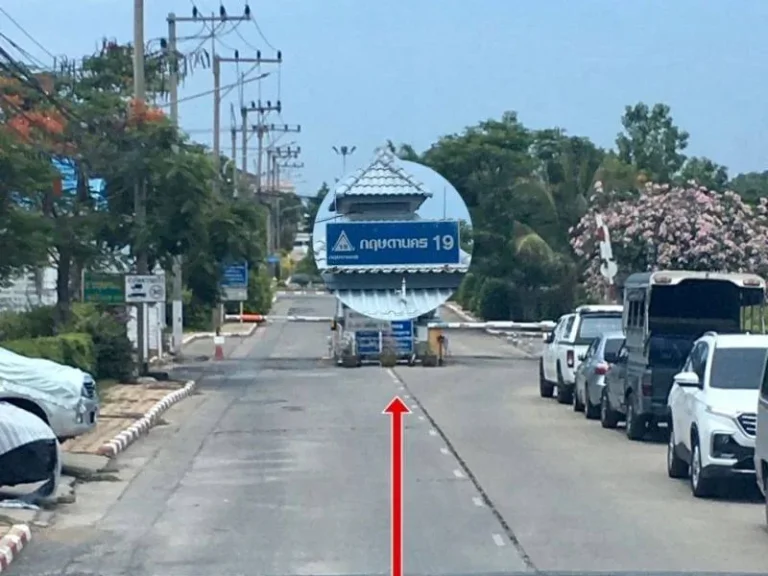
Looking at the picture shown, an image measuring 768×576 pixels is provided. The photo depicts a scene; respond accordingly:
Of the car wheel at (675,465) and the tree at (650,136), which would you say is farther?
the tree at (650,136)

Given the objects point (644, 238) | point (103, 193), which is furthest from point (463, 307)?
point (103, 193)

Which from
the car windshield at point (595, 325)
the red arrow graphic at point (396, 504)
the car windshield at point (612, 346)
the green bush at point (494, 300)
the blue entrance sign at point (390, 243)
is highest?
the blue entrance sign at point (390, 243)

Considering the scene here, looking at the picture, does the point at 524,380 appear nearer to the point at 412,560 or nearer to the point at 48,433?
Answer: the point at 48,433

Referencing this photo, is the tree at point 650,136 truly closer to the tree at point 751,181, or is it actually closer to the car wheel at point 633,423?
the tree at point 751,181

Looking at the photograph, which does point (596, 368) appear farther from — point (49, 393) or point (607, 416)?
point (49, 393)

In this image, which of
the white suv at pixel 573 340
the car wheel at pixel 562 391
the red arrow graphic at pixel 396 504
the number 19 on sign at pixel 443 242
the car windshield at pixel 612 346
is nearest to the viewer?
the red arrow graphic at pixel 396 504

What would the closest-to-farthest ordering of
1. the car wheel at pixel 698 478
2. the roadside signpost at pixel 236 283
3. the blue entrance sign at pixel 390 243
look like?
the car wheel at pixel 698 478, the blue entrance sign at pixel 390 243, the roadside signpost at pixel 236 283

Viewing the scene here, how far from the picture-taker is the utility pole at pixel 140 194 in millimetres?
36656

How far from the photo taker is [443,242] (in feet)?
154

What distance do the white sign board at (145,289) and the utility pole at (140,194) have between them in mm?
792

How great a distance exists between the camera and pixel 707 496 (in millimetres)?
16359

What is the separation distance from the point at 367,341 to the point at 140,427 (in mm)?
21631

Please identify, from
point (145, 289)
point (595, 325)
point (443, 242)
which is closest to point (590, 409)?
point (595, 325)

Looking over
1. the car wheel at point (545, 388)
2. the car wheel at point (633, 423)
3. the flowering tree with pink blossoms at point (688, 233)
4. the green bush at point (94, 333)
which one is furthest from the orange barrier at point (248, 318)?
the car wheel at point (633, 423)
